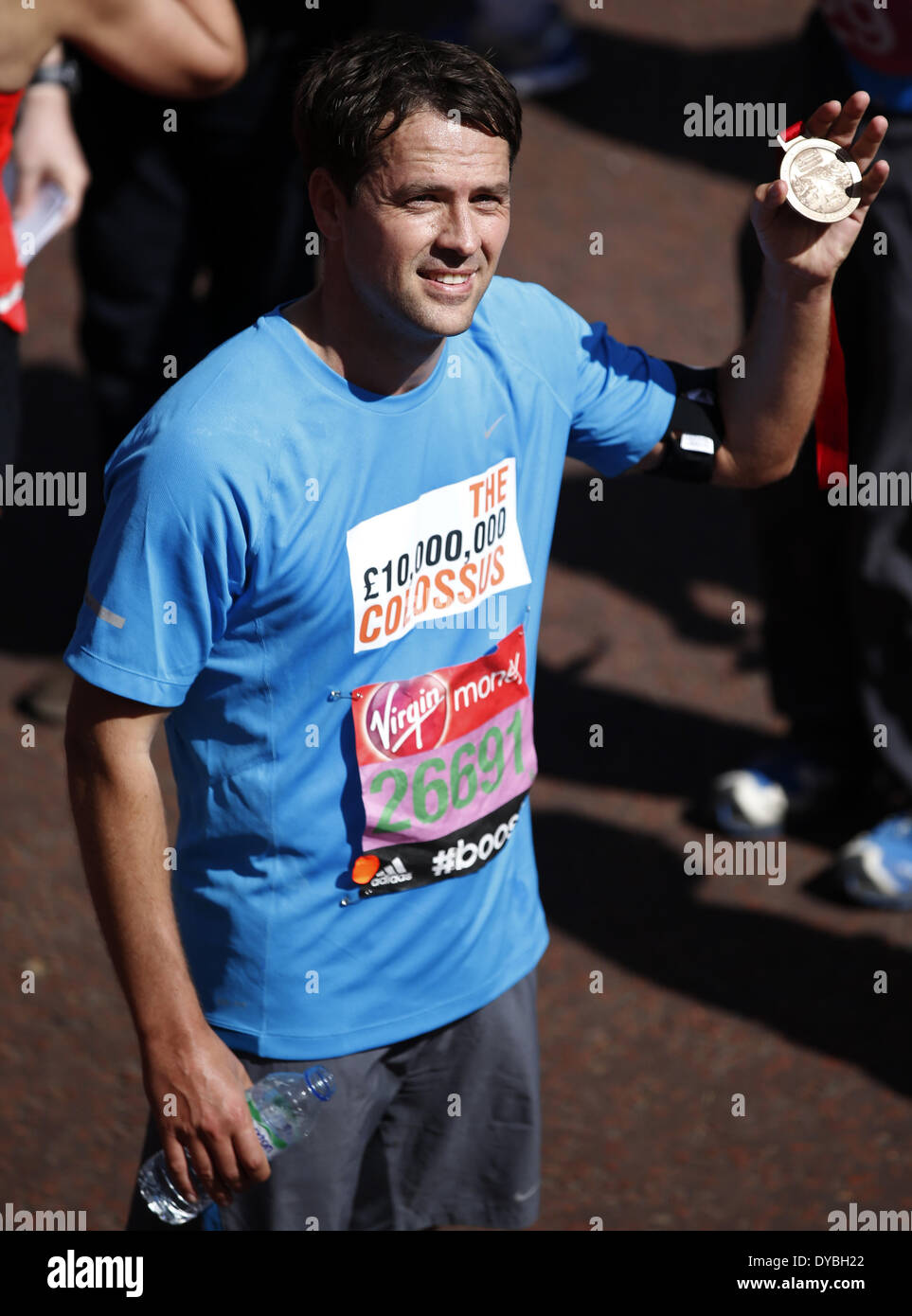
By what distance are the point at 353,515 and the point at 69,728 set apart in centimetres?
45

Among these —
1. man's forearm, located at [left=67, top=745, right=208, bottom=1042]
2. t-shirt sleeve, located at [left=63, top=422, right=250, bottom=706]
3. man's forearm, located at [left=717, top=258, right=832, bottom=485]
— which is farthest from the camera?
man's forearm, located at [left=717, top=258, right=832, bottom=485]

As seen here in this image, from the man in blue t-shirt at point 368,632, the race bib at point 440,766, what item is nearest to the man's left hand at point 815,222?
the man in blue t-shirt at point 368,632

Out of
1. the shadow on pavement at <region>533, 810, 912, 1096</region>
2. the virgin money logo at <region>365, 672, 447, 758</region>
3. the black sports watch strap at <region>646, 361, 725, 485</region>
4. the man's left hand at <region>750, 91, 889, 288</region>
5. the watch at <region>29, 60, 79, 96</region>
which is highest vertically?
the watch at <region>29, 60, 79, 96</region>

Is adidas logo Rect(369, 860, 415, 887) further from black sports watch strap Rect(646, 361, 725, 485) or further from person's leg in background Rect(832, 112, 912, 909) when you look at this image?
person's leg in background Rect(832, 112, 912, 909)

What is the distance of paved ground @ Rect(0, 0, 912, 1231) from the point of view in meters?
3.40

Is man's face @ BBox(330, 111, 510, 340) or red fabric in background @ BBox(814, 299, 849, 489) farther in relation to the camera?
red fabric in background @ BBox(814, 299, 849, 489)

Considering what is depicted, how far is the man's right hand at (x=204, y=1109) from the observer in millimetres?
2008

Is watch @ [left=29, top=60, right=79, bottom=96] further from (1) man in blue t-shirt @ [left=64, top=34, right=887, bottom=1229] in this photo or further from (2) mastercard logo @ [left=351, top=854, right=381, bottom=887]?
(2) mastercard logo @ [left=351, top=854, right=381, bottom=887]

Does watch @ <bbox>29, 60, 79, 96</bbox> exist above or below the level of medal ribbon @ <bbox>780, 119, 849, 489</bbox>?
above

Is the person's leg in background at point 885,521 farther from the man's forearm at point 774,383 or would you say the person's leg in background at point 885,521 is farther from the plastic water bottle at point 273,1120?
the plastic water bottle at point 273,1120

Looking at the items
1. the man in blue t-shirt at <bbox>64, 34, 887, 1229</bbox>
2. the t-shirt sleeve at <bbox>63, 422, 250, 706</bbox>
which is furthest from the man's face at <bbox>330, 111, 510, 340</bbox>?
the t-shirt sleeve at <bbox>63, 422, 250, 706</bbox>

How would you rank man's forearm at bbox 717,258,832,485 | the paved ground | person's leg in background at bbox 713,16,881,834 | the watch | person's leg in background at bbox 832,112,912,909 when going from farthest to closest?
1. person's leg in background at bbox 713,16,881,834
2. the watch
3. person's leg in background at bbox 832,112,912,909
4. the paved ground
5. man's forearm at bbox 717,258,832,485

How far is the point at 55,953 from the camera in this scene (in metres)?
3.91

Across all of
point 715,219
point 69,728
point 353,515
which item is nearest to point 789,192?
point 353,515
